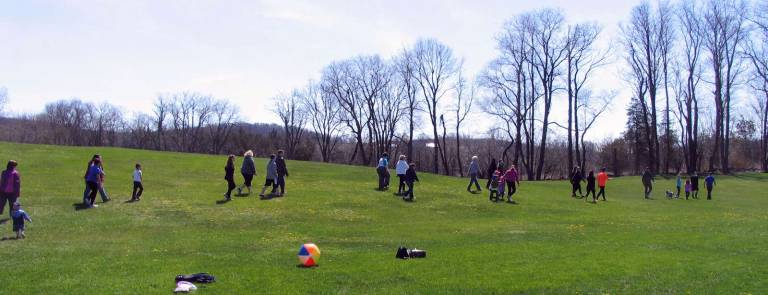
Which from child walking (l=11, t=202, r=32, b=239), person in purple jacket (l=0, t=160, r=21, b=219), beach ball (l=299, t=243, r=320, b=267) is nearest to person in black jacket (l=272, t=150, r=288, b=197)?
person in purple jacket (l=0, t=160, r=21, b=219)

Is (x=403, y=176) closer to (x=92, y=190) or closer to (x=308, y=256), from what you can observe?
(x=92, y=190)

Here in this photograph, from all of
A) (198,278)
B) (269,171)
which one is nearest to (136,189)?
(269,171)

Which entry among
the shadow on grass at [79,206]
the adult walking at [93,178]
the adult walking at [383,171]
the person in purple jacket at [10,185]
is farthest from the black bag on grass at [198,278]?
the adult walking at [383,171]

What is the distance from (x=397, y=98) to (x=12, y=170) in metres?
69.5

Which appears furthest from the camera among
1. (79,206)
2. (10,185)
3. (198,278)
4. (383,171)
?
(383,171)

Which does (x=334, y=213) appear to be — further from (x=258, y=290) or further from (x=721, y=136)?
(x=721, y=136)

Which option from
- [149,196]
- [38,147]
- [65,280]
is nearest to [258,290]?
[65,280]

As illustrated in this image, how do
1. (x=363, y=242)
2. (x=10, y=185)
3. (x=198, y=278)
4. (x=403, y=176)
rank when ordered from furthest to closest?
1. (x=403, y=176)
2. (x=10, y=185)
3. (x=363, y=242)
4. (x=198, y=278)

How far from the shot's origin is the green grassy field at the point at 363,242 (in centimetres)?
1025

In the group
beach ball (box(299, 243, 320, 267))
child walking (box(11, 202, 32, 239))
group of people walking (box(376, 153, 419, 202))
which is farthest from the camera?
group of people walking (box(376, 153, 419, 202))

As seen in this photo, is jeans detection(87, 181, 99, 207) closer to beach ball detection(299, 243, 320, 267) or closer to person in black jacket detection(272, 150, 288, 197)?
person in black jacket detection(272, 150, 288, 197)

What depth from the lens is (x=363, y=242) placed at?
1622cm

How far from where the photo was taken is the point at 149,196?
967 inches

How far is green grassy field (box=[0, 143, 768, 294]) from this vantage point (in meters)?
10.2
